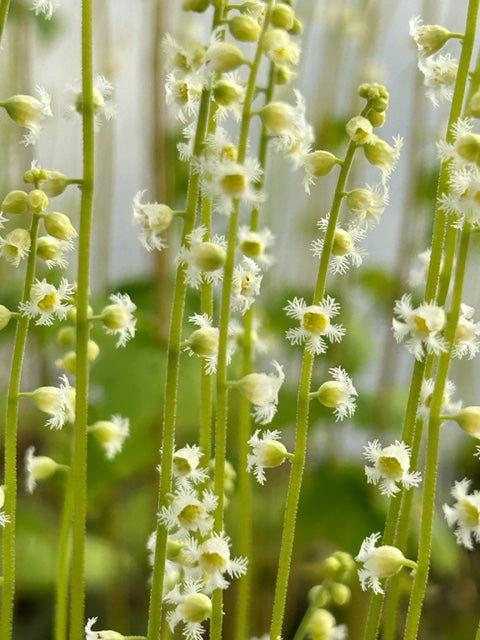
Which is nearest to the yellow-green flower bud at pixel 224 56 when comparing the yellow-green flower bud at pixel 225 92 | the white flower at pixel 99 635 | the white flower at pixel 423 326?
the yellow-green flower bud at pixel 225 92

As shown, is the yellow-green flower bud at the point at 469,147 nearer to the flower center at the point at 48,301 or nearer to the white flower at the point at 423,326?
the white flower at the point at 423,326

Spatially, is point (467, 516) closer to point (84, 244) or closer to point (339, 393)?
point (339, 393)

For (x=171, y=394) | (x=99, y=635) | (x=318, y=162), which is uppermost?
(x=318, y=162)

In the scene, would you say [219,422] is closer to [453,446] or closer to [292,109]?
[292,109]

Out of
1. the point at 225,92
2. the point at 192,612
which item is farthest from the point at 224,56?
the point at 192,612

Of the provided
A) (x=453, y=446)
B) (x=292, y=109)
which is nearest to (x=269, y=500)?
(x=453, y=446)

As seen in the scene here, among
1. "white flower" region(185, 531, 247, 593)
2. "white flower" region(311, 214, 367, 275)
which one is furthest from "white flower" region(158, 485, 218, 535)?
"white flower" region(311, 214, 367, 275)
